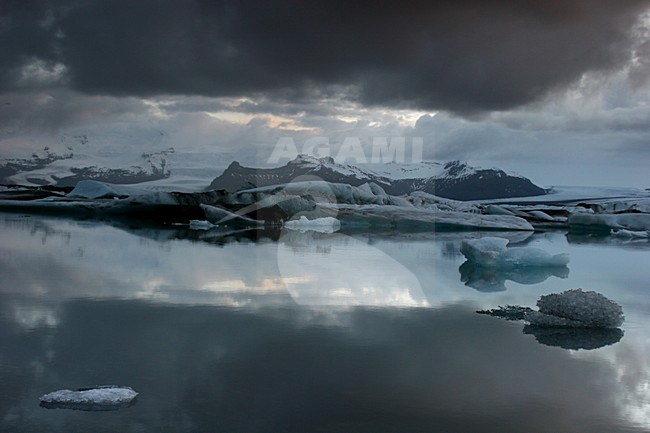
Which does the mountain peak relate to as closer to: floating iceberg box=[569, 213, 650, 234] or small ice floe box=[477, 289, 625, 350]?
floating iceberg box=[569, 213, 650, 234]

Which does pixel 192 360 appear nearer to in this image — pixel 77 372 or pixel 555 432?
pixel 77 372

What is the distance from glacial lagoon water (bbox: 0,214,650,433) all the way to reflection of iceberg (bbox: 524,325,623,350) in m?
0.03

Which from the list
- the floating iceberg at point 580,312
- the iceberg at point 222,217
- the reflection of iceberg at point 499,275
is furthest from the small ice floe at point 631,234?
the floating iceberg at point 580,312

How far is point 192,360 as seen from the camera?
5.68 m

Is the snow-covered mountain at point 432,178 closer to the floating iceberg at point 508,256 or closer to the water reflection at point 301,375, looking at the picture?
the floating iceberg at point 508,256

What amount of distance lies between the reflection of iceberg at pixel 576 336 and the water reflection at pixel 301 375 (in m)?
0.25

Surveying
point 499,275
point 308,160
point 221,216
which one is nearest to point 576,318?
point 499,275

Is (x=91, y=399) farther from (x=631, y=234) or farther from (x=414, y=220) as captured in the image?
(x=631, y=234)

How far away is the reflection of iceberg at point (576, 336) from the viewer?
6.81 m

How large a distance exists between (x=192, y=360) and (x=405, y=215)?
2421cm

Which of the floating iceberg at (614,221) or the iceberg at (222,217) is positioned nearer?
the iceberg at (222,217)

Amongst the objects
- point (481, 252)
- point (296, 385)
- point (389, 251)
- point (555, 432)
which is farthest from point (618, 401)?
point (389, 251)

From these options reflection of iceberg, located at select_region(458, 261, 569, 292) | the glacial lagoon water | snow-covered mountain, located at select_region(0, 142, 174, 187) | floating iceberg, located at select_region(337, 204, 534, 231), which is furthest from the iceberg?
snow-covered mountain, located at select_region(0, 142, 174, 187)

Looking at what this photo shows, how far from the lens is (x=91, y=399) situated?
4453 millimetres
